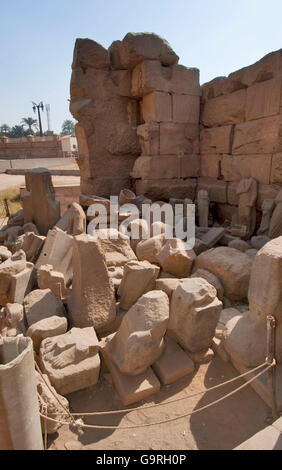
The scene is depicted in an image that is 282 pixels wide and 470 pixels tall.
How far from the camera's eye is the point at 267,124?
481cm

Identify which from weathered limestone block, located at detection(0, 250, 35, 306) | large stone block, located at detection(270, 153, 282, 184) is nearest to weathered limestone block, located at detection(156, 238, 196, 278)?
weathered limestone block, located at detection(0, 250, 35, 306)

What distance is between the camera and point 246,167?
537 centimetres

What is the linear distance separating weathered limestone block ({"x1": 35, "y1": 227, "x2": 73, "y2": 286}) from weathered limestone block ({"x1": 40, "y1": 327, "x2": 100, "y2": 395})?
133 centimetres

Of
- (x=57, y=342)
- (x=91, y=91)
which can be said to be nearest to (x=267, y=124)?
(x=91, y=91)

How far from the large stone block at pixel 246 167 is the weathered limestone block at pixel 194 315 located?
3.23 metres

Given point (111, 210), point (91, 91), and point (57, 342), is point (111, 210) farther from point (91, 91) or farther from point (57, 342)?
point (57, 342)

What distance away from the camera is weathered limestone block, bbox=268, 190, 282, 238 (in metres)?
4.39

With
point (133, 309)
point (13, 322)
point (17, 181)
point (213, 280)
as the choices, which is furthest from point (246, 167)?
point (17, 181)

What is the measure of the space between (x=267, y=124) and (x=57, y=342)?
4685 millimetres

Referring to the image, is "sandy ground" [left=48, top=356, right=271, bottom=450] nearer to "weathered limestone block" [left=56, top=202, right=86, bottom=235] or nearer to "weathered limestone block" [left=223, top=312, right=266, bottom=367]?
"weathered limestone block" [left=223, top=312, right=266, bottom=367]

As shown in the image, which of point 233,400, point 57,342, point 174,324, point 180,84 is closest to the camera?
point 233,400

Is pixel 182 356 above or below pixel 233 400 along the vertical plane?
above

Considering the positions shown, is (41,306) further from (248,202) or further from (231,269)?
(248,202)

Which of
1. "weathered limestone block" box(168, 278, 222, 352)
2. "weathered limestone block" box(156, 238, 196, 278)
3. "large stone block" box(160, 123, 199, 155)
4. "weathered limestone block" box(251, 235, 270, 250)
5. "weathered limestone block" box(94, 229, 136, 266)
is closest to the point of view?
"weathered limestone block" box(168, 278, 222, 352)
